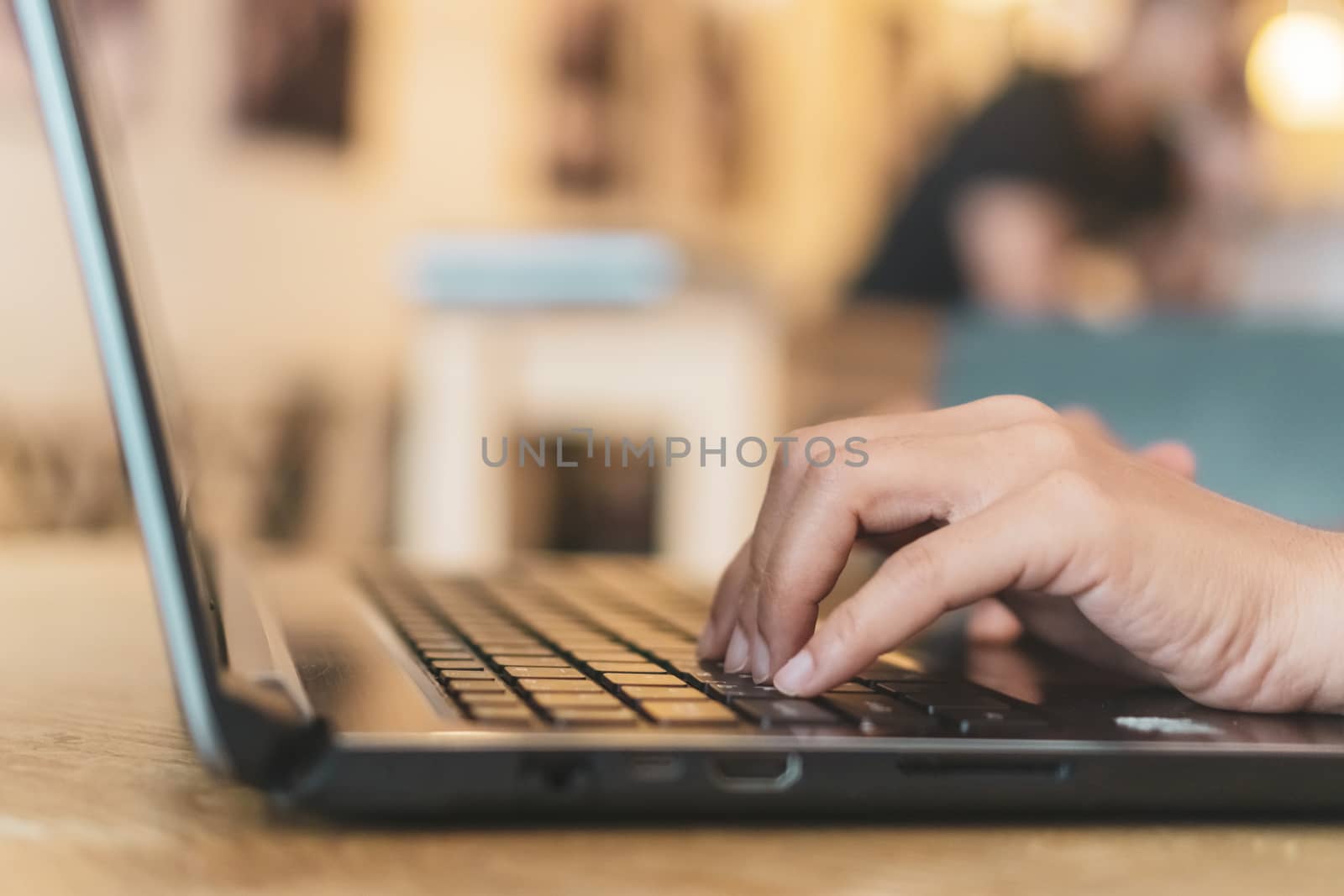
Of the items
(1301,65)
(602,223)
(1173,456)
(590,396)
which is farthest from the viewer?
(602,223)

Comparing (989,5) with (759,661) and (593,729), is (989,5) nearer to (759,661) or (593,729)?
(759,661)

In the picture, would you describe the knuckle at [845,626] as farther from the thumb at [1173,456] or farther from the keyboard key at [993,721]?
the thumb at [1173,456]

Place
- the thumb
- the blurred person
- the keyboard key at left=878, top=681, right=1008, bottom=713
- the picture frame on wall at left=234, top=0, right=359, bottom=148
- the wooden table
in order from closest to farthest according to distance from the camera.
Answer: the wooden table < the keyboard key at left=878, top=681, right=1008, bottom=713 < the thumb < the blurred person < the picture frame on wall at left=234, top=0, right=359, bottom=148

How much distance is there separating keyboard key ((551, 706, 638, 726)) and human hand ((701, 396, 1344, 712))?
69 millimetres

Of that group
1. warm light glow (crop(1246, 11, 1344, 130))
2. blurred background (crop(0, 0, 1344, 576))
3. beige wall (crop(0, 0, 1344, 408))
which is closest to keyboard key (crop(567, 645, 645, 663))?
blurred background (crop(0, 0, 1344, 576))

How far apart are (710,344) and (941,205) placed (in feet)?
1.90

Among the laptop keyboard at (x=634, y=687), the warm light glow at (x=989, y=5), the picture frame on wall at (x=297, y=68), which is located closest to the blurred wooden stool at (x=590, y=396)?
the picture frame on wall at (x=297, y=68)

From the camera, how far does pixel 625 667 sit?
41 cm

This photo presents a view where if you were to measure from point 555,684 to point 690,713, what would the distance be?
0.05 m

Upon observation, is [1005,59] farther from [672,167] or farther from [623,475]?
[623,475]

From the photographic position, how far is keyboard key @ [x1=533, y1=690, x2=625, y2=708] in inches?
12.9

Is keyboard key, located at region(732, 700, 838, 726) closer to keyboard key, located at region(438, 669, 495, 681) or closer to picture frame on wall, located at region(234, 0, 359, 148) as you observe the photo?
keyboard key, located at region(438, 669, 495, 681)

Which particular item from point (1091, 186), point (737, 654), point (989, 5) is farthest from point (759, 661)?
point (989, 5)

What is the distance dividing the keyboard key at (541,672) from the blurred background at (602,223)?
5.17ft
